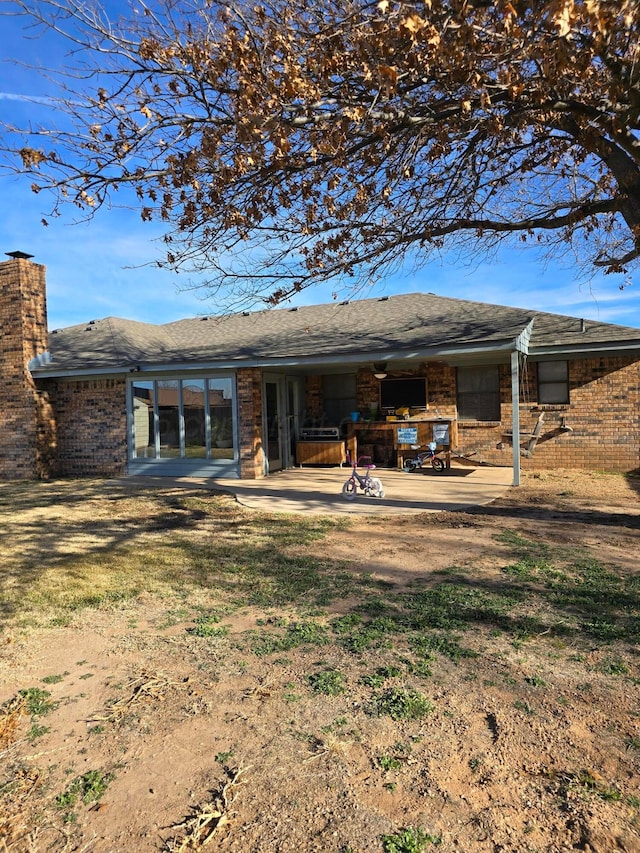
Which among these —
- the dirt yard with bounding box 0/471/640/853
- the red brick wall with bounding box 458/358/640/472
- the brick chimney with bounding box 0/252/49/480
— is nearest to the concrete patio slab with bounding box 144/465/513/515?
the red brick wall with bounding box 458/358/640/472

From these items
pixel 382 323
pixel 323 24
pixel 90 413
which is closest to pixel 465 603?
pixel 323 24

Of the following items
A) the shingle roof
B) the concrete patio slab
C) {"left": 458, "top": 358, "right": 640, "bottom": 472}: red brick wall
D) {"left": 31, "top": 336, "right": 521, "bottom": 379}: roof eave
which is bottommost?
the concrete patio slab

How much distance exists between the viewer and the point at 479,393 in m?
14.4

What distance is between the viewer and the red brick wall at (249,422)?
13.3 m

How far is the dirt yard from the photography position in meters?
2.46

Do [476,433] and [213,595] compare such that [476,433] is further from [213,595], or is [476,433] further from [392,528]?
[213,595]

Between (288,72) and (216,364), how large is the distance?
8.85m

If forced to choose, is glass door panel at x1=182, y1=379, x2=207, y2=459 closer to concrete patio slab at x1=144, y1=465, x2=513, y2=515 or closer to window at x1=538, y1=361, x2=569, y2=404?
concrete patio slab at x1=144, y1=465, x2=513, y2=515

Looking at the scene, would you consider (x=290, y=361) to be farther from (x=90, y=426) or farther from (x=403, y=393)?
(x=90, y=426)

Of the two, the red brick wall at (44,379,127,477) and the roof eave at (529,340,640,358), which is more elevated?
the roof eave at (529,340,640,358)

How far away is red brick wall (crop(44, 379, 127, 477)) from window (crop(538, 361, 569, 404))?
9.91m

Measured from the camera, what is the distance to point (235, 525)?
856cm

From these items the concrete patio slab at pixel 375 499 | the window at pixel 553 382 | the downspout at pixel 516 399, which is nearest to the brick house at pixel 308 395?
the window at pixel 553 382

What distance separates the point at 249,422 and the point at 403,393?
4.12m
